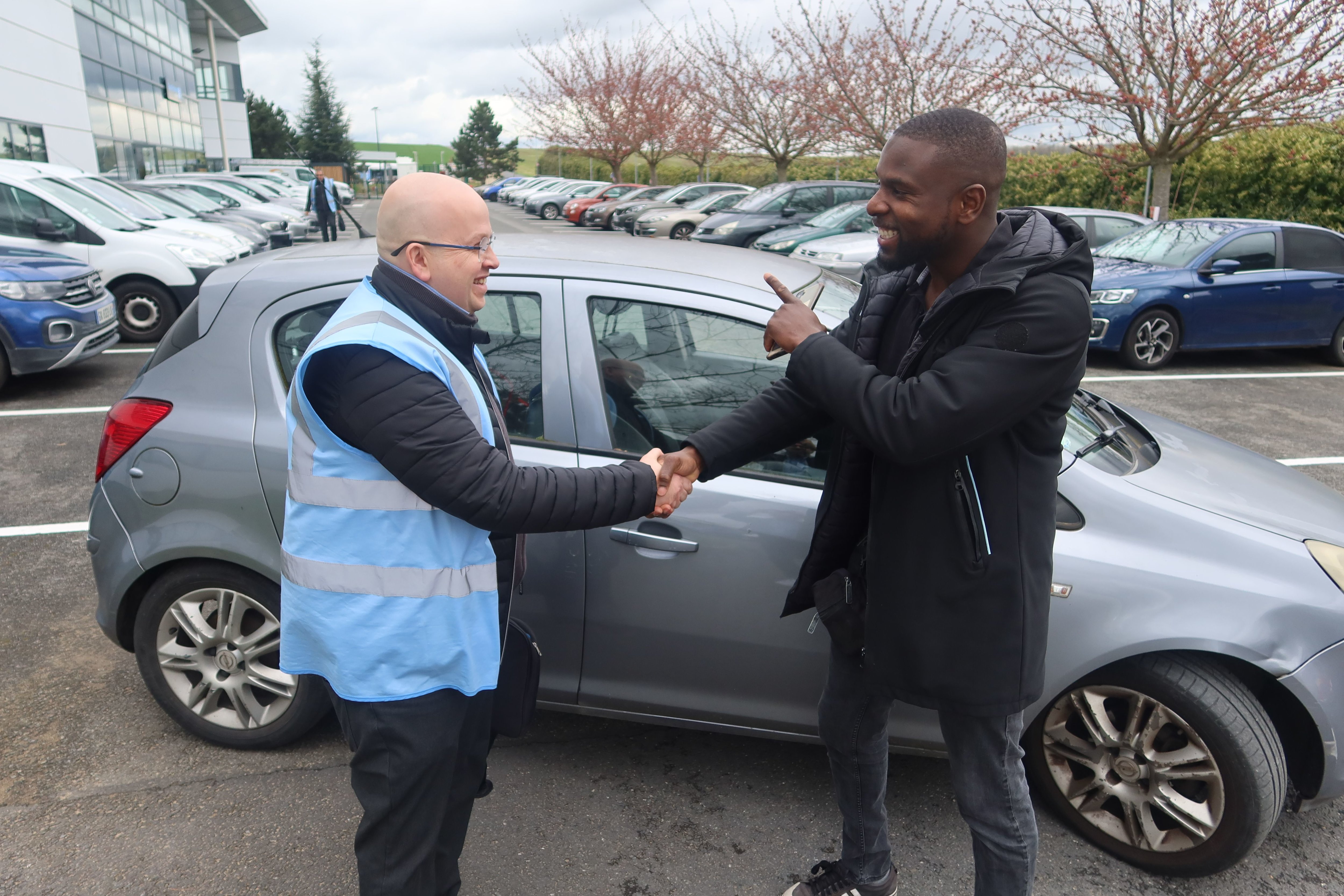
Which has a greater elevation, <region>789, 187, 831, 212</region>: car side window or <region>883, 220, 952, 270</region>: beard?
<region>883, 220, 952, 270</region>: beard

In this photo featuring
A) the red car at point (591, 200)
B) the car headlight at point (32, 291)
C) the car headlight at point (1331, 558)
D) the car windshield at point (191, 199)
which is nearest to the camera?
the car headlight at point (1331, 558)

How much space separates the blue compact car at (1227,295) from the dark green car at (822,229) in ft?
15.3

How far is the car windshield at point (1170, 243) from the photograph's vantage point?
952cm

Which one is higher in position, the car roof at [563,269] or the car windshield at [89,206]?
the car roof at [563,269]

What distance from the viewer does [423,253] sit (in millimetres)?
1781

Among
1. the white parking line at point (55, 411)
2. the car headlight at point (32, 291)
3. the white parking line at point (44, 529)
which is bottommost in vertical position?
the white parking line at point (55, 411)

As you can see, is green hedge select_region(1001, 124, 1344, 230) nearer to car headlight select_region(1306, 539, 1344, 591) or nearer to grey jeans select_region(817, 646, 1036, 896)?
car headlight select_region(1306, 539, 1344, 591)

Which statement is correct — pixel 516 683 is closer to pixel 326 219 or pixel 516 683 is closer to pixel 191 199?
pixel 191 199

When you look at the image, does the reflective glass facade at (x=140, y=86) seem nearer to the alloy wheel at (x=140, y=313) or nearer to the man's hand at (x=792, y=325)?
the alloy wheel at (x=140, y=313)

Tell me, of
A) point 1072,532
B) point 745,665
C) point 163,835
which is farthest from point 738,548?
point 163,835

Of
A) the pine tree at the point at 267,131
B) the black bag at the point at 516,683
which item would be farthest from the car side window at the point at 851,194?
the pine tree at the point at 267,131

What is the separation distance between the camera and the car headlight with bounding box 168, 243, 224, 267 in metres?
9.67

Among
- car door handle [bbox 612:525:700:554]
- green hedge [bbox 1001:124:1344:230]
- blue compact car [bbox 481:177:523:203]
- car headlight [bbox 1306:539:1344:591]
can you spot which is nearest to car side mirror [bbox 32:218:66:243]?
car door handle [bbox 612:525:700:554]

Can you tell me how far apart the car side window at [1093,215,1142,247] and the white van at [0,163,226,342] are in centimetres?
1060
